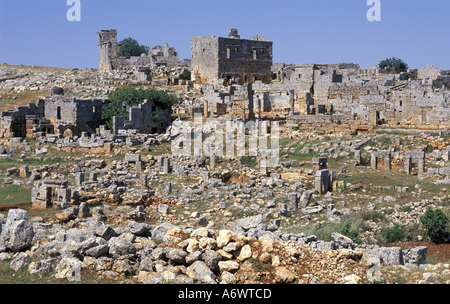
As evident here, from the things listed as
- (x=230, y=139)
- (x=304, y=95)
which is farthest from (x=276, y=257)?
(x=304, y=95)

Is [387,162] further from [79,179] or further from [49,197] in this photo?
[49,197]

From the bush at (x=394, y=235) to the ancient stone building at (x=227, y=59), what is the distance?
32.9 meters

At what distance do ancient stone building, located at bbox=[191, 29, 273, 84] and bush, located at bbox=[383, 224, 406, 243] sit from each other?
3292 cm

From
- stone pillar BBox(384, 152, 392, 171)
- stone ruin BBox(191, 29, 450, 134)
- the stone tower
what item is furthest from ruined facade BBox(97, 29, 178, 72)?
stone pillar BBox(384, 152, 392, 171)

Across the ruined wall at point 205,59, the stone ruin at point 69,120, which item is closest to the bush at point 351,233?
the stone ruin at point 69,120

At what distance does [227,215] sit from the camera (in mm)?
18016

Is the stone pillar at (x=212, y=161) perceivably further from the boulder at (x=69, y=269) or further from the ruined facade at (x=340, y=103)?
the boulder at (x=69, y=269)

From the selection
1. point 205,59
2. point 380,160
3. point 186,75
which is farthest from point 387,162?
point 186,75

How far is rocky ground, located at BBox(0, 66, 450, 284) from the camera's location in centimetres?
972

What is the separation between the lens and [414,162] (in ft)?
78.1

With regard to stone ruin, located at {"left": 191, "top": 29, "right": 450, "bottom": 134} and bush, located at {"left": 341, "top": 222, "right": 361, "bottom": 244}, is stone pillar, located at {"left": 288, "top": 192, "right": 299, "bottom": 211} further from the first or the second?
stone ruin, located at {"left": 191, "top": 29, "right": 450, "bottom": 134}

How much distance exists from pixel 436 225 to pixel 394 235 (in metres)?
1.28
